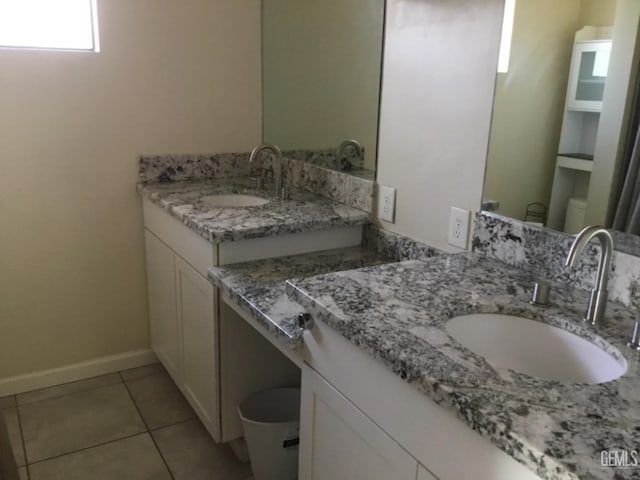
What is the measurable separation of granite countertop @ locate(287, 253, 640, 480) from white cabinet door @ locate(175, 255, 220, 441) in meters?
0.65

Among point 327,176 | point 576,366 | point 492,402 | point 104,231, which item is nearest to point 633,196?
point 576,366

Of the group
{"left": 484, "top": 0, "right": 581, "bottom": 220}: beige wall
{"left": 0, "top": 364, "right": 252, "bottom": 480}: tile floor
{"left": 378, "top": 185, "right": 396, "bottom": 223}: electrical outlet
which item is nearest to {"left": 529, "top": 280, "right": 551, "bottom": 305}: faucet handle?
{"left": 484, "top": 0, "right": 581, "bottom": 220}: beige wall

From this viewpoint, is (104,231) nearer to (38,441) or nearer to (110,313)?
(110,313)

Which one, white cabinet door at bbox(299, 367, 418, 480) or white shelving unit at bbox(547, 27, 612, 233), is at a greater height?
white shelving unit at bbox(547, 27, 612, 233)

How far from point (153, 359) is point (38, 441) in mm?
677

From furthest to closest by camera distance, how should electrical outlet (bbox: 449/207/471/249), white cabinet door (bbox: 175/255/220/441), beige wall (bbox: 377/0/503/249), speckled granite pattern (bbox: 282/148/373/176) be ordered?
speckled granite pattern (bbox: 282/148/373/176) → white cabinet door (bbox: 175/255/220/441) → electrical outlet (bbox: 449/207/471/249) → beige wall (bbox: 377/0/503/249)

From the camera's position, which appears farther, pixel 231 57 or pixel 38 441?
pixel 231 57

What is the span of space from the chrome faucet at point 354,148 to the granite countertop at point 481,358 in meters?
0.66

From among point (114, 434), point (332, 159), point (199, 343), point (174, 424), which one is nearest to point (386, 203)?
point (332, 159)

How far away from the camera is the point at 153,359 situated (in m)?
2.81

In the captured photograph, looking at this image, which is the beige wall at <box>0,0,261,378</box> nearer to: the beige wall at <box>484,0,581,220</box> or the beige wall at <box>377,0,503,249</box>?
the beige wall at <box>377,0,503,249</box>

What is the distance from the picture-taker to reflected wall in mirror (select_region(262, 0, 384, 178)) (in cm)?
209

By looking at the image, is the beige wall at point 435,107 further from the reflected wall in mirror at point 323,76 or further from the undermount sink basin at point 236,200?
the undermount sink basin at point 236,200

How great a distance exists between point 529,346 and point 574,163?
48 centimetres
